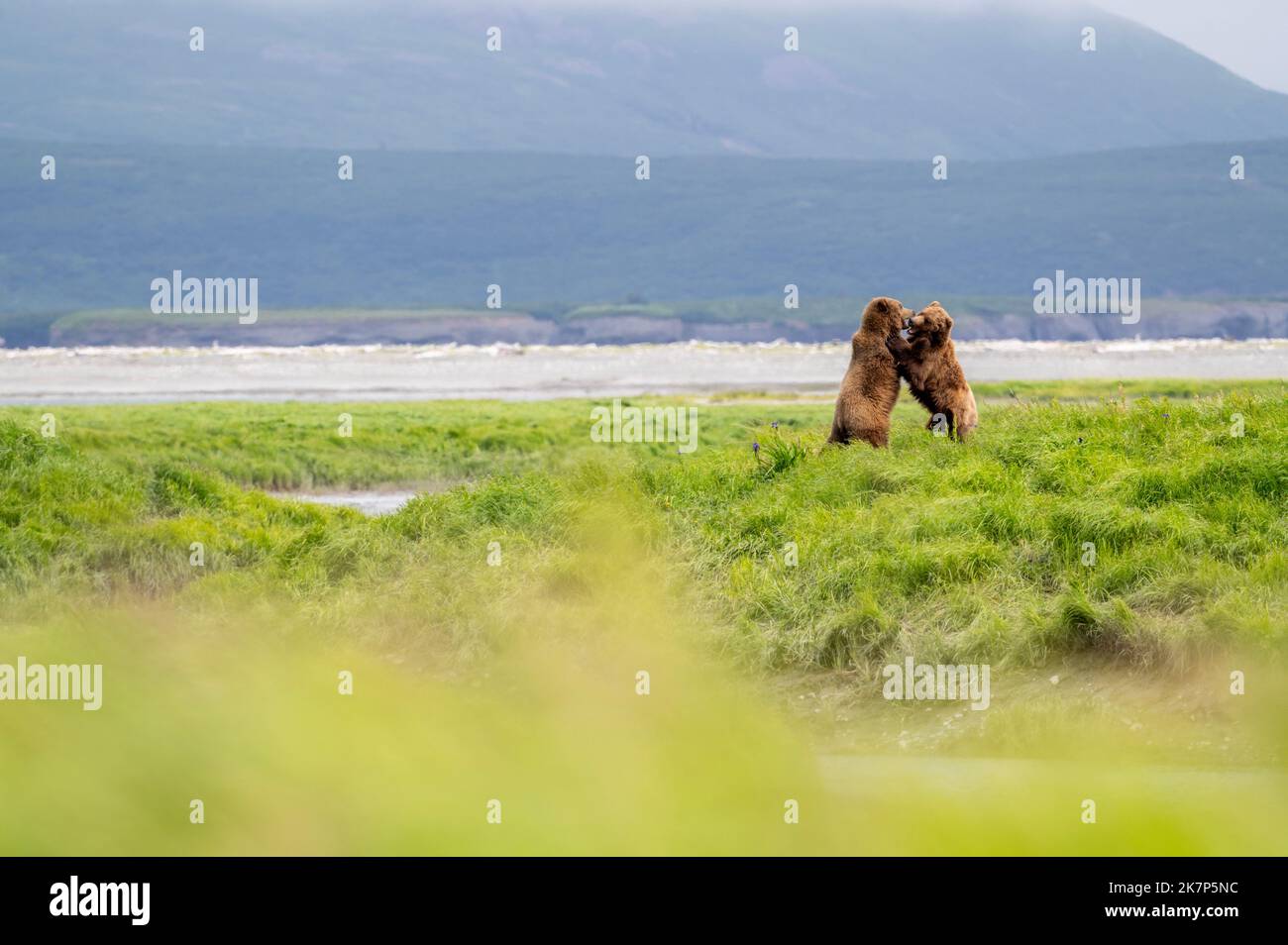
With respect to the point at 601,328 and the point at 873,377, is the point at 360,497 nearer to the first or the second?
the point at 873,377

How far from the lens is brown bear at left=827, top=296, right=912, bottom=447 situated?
44.4ft

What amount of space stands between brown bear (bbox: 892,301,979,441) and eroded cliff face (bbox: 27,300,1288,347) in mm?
141915

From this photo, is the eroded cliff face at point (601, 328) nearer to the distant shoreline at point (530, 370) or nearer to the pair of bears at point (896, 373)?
the distant shoreline at point (530, 370)

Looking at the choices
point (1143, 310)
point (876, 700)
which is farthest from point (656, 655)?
point (1143, 310)

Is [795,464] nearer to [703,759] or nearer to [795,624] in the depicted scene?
[795,624]

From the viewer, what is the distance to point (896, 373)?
13766 millimetres

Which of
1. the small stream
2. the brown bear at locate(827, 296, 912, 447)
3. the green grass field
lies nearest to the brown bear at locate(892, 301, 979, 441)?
the brown bear at locate(827, 296, 912, 447)

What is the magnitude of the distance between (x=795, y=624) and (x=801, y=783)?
8.46 meters

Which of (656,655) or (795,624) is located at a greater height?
(656,655)

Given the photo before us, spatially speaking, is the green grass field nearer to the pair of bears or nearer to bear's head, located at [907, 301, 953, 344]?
the pair of bears

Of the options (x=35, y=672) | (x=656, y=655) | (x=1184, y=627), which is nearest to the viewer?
(x=35, y=672)

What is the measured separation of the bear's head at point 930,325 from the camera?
13219mm

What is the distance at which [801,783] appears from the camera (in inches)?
98.4

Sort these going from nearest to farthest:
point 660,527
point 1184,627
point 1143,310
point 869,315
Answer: point 1184,627 → point 660,527 → point 869,315 → point 1143,310
